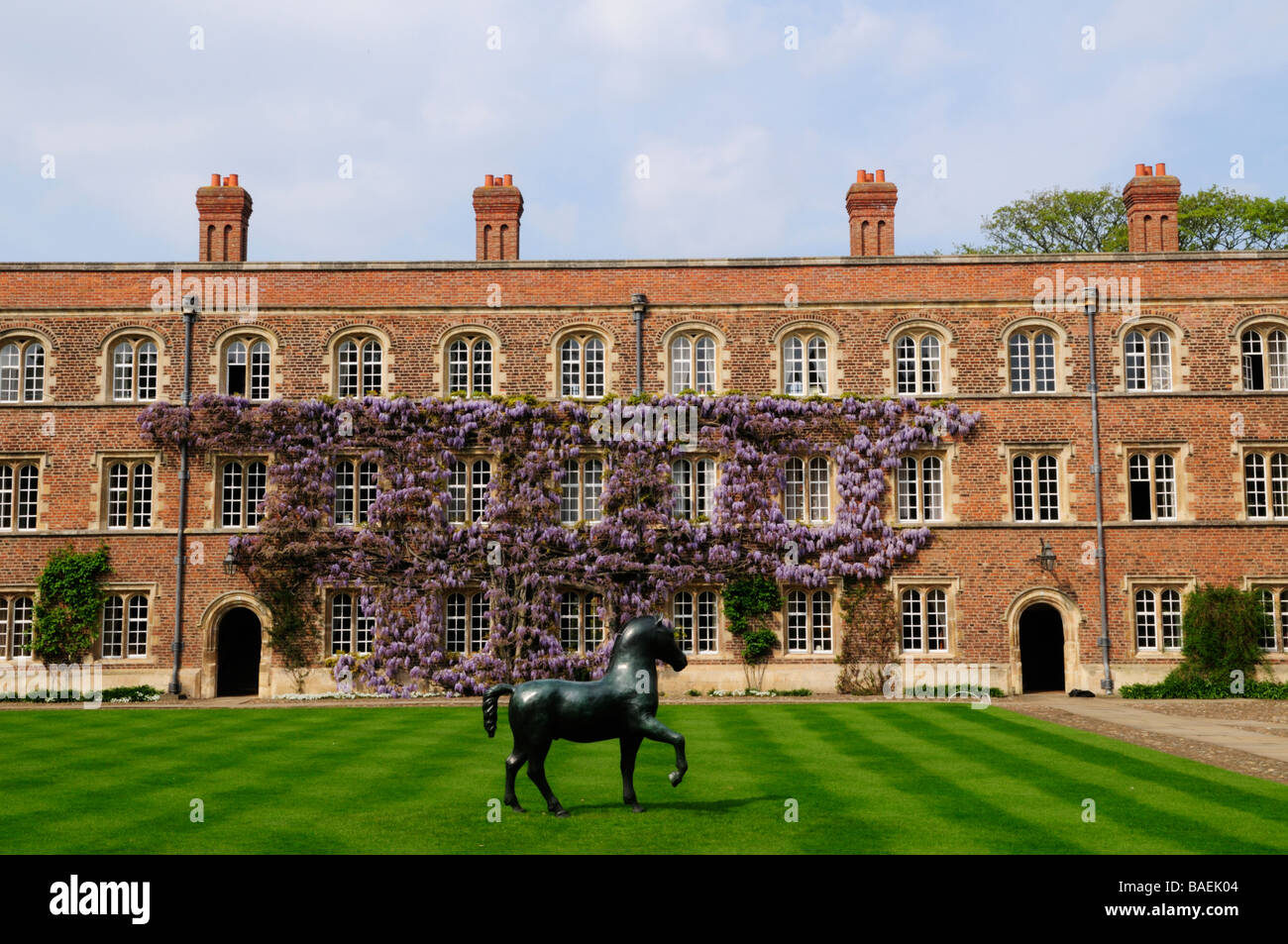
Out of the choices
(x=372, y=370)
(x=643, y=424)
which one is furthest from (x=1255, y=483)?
(x=372, y=370)

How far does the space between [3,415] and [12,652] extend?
5.96 m

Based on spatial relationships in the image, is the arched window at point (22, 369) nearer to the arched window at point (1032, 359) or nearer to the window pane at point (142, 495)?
the window pane at point (142, 495)

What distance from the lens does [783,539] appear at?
2719 centimetres

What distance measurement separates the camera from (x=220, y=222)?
2948 cm

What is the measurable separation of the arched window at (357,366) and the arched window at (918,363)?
13.2 m

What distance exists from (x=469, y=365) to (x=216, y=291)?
6730 millimetres

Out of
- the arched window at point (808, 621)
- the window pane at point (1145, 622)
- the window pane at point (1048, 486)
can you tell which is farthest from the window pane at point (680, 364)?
the window pane at point (1145, 622)

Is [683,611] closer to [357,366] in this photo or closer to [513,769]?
[357,366]

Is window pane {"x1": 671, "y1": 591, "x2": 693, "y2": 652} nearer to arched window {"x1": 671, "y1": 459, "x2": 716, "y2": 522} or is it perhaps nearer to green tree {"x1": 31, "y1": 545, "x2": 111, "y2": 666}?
arched window {"x1": 671, "y1": 459, "x2": 716, "y2": 522}

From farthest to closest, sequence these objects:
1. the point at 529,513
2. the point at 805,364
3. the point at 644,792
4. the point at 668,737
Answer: the point at 805,364
the point at 529,513
the point at 644,792
the point at 668,737

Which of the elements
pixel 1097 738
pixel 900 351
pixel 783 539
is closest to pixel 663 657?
pixel 1097 738

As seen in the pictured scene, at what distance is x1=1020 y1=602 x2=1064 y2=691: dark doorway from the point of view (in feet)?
95.8

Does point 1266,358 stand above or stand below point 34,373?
above

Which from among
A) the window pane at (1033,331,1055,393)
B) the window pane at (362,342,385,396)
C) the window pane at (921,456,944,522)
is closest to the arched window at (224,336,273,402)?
the window pane at (362,342,385,396)
